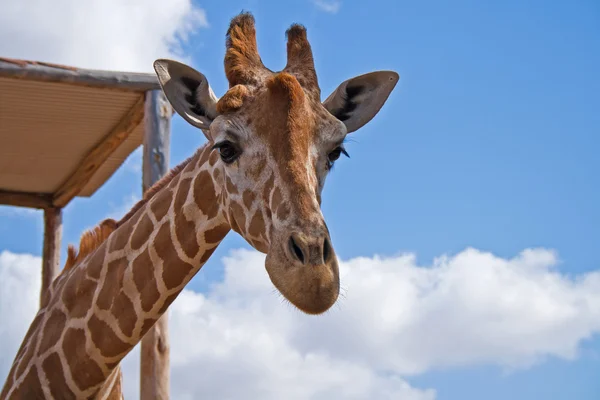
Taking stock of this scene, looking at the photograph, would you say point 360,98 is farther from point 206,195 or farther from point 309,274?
point 309,274

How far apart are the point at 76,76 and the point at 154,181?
1365 millimetres

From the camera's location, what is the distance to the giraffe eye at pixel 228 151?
420 centimetres

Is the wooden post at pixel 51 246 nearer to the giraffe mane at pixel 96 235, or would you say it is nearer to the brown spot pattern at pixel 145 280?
the giraffe mane at pixel 96 235

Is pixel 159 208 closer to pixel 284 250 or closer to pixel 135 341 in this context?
pixel 135 341

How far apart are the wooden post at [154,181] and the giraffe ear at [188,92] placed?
121 inches

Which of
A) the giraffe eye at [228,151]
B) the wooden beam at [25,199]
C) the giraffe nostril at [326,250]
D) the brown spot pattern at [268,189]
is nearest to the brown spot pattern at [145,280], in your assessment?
the giraffe eye at [228,151]

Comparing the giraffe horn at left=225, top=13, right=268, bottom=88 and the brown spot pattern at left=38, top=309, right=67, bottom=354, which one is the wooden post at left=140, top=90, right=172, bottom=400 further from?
the giraffe horn at left=225, top=13, right=268, bottom=88

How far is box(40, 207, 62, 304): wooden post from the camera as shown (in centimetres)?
1138

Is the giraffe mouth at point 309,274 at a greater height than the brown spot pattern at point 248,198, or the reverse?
the brown spot pattern at point 248,198

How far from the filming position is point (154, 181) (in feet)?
25.0

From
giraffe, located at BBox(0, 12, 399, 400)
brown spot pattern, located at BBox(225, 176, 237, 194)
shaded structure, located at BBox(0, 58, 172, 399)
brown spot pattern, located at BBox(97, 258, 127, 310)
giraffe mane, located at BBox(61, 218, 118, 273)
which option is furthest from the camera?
shaded structure, located at BBox(0, 58, 172, 399)

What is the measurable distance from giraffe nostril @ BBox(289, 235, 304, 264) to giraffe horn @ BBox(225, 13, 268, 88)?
Answer: 1095 mm

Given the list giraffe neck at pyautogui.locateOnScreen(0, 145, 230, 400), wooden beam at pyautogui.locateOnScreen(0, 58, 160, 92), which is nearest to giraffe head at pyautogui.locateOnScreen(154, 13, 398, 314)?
giraffe neck at pyautogui.locateOnScreen(0, 145, 230, 400)

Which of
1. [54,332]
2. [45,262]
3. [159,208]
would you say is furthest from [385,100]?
[45,262]
